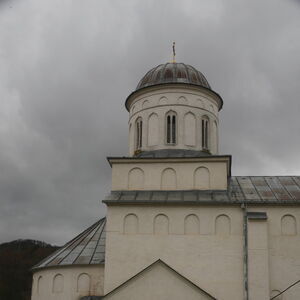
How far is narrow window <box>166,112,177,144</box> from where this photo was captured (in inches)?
934

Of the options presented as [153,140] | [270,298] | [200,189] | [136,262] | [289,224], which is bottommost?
[270,298]

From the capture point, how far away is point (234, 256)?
65.3 feet

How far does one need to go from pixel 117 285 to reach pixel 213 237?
14.7ft

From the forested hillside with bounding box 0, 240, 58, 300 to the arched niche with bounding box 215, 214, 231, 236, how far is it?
3806cm

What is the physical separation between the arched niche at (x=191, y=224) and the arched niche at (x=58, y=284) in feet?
22.9

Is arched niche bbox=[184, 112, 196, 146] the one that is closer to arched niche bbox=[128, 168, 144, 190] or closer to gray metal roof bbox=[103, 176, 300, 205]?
gray metal roof bbox=[103, 176, 300, 205]

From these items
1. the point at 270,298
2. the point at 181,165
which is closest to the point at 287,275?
the point at 270,298

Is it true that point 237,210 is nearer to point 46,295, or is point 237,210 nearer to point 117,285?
point 117,285

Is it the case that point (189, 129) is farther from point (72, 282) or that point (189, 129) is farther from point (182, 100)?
point (72, 282)

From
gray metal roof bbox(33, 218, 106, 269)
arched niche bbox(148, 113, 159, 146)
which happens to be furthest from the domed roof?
gray metal roof bbox(33, 218, 106, 269)

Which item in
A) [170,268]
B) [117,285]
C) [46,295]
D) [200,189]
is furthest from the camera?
[46,295]

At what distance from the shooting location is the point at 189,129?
942 inches

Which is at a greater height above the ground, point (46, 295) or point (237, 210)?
point (237, 210)

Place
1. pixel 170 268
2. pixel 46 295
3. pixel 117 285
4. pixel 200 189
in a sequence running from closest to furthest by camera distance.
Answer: pixel 170 268, pixel 117 285, pixel 200 189, pixel 46 295
